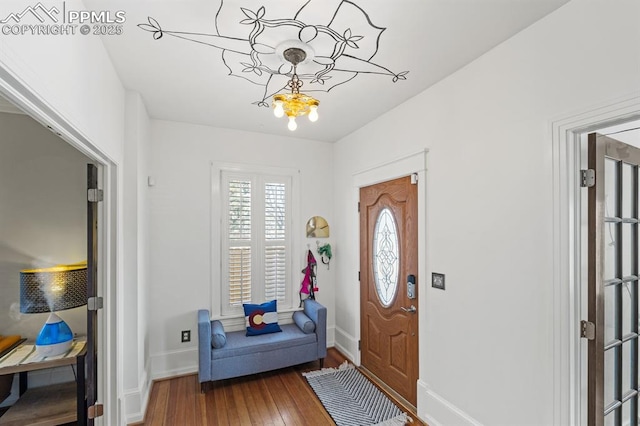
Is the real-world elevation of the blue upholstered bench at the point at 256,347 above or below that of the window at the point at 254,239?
below

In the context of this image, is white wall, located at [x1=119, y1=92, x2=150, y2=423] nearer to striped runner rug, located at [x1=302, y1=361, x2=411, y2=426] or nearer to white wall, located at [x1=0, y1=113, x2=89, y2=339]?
white wall, located at [x1=0, y1=113, x2=89, y2=339]

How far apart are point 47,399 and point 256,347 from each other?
5.30ft

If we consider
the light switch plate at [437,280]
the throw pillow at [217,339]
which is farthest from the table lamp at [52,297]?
the light switch plate at [437,280]

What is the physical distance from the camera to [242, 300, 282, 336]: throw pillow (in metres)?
3.22

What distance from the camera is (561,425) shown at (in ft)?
5.10

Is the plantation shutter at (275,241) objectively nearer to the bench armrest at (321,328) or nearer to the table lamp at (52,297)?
the bench armrest at (321,328)

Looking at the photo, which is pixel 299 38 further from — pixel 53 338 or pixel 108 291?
pixel 53 338

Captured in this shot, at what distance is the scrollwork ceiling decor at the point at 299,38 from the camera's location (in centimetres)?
160

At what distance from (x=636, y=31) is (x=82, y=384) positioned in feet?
11.9

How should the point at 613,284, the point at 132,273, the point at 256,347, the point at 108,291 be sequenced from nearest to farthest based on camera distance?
1. the point at 613,284
2. the point at 108,291
3. the point at 132,273
4. the point at 256,347

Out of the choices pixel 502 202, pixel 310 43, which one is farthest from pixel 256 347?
pixel 310 43

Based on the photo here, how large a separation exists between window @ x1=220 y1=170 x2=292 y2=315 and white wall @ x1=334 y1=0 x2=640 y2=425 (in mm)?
1745

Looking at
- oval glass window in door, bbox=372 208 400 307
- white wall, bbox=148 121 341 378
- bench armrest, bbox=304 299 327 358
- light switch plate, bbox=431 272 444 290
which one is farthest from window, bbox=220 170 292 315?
light switch plate, bbox=431 272 444 290

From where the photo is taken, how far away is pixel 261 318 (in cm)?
326
